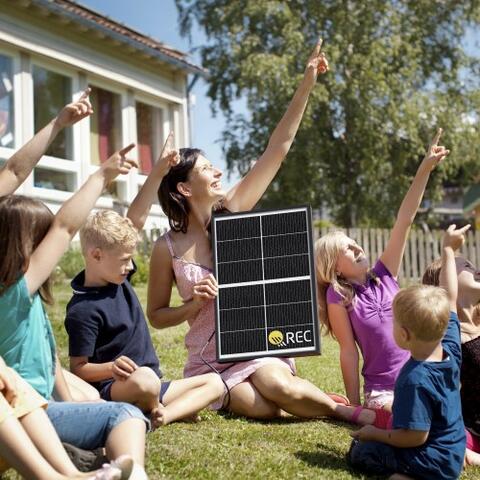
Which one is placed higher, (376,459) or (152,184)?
(152,184)

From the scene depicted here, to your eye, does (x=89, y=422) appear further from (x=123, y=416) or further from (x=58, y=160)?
(x=58, y=160)

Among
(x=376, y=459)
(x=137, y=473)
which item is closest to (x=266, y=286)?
(x=376, y=459)

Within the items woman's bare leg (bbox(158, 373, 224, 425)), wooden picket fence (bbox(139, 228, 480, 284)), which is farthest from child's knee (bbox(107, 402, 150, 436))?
wooden picket fence (bbox(139, 228, 480, 284))

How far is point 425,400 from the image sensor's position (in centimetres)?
336

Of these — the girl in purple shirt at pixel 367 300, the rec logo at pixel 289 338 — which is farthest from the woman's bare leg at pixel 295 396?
the rec logo at pixel 289 338

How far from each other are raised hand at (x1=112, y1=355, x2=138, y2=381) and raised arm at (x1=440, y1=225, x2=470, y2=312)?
1680 millimetres

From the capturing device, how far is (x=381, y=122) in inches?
1013

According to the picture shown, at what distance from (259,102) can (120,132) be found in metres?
10.4

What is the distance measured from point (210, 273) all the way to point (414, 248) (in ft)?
47.5

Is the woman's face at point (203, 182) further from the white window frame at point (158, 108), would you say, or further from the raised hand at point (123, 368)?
the white window frame at point (158, 108)

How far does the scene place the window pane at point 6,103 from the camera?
13352 millimetres

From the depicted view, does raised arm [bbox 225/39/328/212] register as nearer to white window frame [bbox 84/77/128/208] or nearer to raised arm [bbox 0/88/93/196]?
raised arm [bbox 0/88/93/196]

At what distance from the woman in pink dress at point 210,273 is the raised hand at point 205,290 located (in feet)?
0.79

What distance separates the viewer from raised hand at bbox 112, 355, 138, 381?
3.76 m
